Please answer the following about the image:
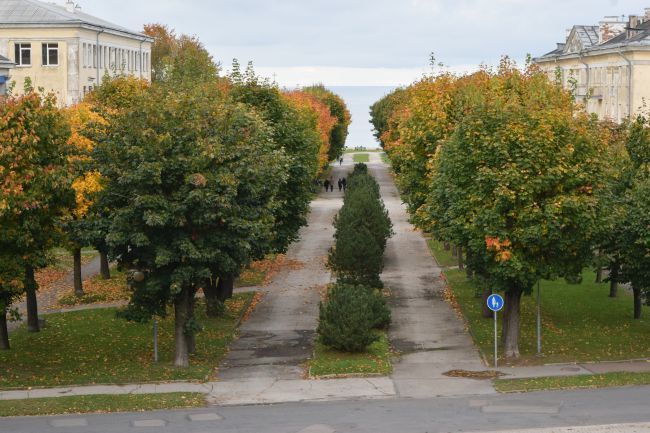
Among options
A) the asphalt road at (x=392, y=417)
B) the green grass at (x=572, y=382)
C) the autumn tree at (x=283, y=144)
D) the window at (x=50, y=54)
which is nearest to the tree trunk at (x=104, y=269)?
the autumn tree at (x=283, y=144)

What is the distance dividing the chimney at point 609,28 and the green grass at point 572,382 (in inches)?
2271

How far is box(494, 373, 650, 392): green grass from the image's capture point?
2886cm

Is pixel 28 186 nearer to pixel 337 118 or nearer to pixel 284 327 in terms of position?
pixel 284 327

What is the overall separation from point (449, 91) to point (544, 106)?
10.2m

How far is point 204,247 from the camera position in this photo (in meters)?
30.2

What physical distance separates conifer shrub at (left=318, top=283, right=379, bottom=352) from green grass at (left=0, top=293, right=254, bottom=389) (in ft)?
10.7

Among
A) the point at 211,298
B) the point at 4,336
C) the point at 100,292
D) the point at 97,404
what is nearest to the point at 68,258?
the point at 100,292

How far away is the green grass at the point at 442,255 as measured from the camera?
177ft

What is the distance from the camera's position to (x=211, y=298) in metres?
40.2

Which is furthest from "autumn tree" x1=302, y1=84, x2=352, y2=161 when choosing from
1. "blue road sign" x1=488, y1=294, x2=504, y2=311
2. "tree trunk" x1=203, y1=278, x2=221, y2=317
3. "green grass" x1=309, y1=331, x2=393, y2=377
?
"blue road sign" x1=488, y1=294, x2=504, y2=311

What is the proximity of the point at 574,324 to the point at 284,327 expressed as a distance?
959cm

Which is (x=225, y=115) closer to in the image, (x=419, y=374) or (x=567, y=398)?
(x=419, y=374)

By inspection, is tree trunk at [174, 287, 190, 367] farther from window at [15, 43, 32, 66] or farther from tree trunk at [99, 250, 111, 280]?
window at [15, 43, 32, 66]

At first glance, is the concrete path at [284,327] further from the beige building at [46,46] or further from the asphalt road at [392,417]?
the beige building at [46,46]
